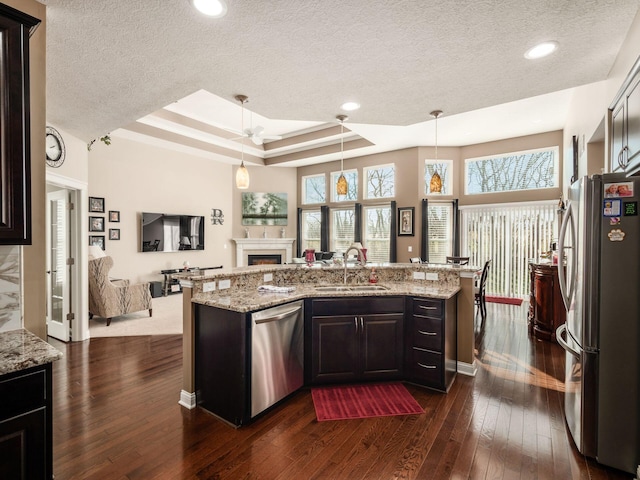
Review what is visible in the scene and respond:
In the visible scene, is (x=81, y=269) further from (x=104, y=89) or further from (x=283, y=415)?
(x=283, y=415)

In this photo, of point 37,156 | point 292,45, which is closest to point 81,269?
point 37,156

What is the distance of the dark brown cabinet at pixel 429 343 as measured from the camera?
298cm

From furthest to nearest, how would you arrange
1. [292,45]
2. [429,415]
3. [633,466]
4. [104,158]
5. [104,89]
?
[104,158]
[104,89]
[429,415]
[292,45]
[633,466]

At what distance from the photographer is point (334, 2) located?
179 cm

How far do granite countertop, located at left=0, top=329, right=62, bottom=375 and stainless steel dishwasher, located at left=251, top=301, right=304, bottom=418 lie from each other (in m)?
1.24

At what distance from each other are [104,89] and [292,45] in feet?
6.34

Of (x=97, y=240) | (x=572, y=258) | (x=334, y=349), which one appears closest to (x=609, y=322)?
(x=572, y=258)

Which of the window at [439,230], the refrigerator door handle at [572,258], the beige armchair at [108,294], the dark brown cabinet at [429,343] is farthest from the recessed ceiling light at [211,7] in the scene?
the window at [439,230]

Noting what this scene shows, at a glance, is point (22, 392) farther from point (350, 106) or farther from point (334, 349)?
point (350, 106)

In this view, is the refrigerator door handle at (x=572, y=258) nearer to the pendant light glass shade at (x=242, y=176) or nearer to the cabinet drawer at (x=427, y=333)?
the cabinet drawer at (x=427, y=333)

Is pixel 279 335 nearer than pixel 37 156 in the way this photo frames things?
No

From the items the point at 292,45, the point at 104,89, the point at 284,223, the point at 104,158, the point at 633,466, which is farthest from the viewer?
the point at 284,223

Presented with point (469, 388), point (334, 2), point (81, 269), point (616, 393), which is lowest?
point (469, 388)

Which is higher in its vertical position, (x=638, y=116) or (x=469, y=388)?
(x=638, y=116)
